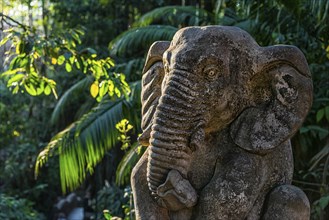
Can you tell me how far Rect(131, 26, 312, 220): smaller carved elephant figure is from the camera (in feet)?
9.93

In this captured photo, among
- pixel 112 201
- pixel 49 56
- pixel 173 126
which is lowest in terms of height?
pixel 112 201

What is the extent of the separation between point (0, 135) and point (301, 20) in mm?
5891

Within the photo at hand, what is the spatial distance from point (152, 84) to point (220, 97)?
0.43m

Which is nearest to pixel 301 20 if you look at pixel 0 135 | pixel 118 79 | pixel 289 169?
pixel 118 79

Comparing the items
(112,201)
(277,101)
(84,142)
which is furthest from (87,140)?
(277,101)

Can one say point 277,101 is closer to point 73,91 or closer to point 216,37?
point 216,37

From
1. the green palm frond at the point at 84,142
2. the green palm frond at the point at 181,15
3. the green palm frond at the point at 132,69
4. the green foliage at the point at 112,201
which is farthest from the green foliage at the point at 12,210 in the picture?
the green palm frond at the point at 181,15

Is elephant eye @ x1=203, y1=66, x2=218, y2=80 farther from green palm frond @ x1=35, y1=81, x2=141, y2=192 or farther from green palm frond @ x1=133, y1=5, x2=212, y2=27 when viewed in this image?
green palm frond @ x1=133, y1=5, x2=212, y2=27

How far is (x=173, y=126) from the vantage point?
3.00m

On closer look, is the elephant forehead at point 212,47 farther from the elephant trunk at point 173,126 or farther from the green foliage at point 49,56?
the green foliage at point 49,56

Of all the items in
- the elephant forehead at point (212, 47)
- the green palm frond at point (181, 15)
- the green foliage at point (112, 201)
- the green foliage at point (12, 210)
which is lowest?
the green foliage at point (112, 201)

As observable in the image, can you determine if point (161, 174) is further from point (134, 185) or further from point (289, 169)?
point (289, 169)

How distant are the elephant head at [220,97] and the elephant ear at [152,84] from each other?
10 centimetres

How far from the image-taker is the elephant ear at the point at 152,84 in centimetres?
330
